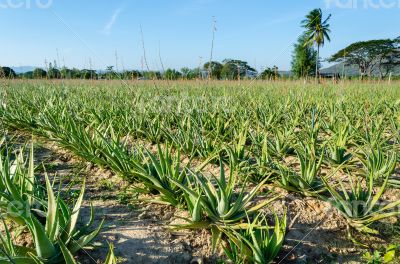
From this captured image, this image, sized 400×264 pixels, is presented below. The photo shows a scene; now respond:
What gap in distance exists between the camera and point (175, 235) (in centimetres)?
210

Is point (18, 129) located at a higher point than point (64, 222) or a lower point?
higher

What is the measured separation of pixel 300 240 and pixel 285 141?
1.38 meters

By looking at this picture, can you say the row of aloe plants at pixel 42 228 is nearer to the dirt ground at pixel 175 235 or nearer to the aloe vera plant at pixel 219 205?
the dirt ground at pixel 175 235

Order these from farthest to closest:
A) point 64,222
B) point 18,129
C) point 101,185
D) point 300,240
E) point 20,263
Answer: point 18,129 < point 101,185 < point 300,240 < point 64,222 < point 20,263

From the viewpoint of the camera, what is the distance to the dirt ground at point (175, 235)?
77.1 inches

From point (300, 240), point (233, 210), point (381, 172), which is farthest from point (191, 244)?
point (381, 172)

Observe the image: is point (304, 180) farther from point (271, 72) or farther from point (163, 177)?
point (271, 72)

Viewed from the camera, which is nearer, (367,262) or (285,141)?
(367,262)

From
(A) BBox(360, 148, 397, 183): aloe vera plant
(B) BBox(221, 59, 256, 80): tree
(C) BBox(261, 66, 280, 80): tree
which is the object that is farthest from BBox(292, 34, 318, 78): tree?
(A) BBox(360, 148, 397, 183): aloe vera plant

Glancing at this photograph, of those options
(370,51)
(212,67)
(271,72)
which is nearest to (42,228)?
(212,67)

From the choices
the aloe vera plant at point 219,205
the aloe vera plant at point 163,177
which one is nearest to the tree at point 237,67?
the aloe vera plant at point 163,177

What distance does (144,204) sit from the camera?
2459mm

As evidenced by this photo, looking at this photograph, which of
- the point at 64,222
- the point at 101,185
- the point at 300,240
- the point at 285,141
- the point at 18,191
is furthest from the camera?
the point at 285,141

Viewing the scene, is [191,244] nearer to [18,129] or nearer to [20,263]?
[20,263]
